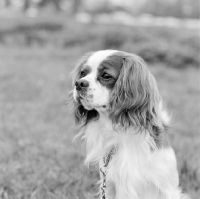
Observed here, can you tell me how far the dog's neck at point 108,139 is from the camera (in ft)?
8.87

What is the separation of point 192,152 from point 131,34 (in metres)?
7.25

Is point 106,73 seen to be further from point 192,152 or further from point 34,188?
point 192,152

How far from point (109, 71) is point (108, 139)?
1.94ft

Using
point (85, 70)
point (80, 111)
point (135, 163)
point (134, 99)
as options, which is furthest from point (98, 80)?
point (135, 163)

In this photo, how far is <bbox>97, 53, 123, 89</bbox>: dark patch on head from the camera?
2.62 meters

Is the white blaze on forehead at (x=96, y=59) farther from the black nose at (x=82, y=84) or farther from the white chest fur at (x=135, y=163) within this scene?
the white chest fur at (x=135, y=163)

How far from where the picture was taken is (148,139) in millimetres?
2697

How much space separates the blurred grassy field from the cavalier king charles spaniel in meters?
0.74

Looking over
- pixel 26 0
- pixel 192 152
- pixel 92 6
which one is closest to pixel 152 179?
pixel 192 152

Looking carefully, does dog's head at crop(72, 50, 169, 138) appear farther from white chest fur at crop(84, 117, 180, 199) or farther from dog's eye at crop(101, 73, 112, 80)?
white chest fur at crop(84, 117, 180, 199)

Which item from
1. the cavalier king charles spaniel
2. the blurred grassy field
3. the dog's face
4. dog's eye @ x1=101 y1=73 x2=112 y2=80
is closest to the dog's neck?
Answer: the cavalier king charles spaniel

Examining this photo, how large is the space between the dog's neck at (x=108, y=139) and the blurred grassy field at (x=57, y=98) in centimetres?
69

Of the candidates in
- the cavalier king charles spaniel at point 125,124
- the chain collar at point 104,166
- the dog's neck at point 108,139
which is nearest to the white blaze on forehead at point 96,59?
the cavalier king charles spaniel at point 125,124

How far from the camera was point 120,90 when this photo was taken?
2582mm
